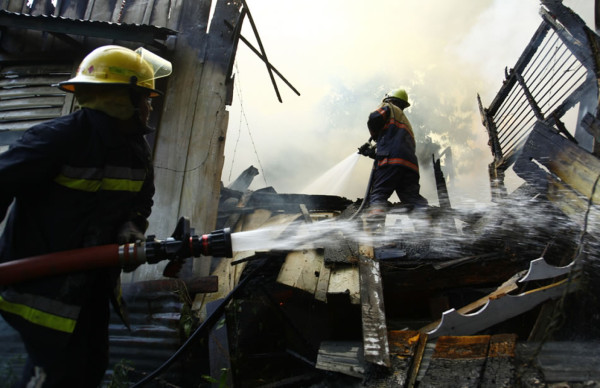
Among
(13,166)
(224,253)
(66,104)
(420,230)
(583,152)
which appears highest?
(66,104)

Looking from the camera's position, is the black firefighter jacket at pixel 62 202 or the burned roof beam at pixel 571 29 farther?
the burned roof beam at pixel 571 29

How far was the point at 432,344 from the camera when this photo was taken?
2457mm

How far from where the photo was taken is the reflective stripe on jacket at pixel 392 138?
4.93 m

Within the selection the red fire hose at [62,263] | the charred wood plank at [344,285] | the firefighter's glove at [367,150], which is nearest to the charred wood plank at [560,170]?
the charred wood plank at [344,285]

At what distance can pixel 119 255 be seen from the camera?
196 centimetres

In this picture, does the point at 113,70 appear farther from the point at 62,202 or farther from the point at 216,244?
the point at 216,244

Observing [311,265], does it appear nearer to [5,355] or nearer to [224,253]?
[224,253]

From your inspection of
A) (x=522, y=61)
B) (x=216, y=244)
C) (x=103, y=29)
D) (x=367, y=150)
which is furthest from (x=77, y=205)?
(x=522, y=61)

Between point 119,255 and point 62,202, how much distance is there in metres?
0.42

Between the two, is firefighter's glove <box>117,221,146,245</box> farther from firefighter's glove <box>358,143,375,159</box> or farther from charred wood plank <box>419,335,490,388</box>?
firefighter's glove <box>358,143,375,159</box>

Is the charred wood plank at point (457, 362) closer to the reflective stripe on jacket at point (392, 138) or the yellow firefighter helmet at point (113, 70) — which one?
the yellow firefighter helmet at point (113, 70)

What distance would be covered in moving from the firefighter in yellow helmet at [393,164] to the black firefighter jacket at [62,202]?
3.20 metres

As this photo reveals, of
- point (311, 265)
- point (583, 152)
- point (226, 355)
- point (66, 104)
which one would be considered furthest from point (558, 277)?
point (66, 104)

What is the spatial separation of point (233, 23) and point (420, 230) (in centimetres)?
391
